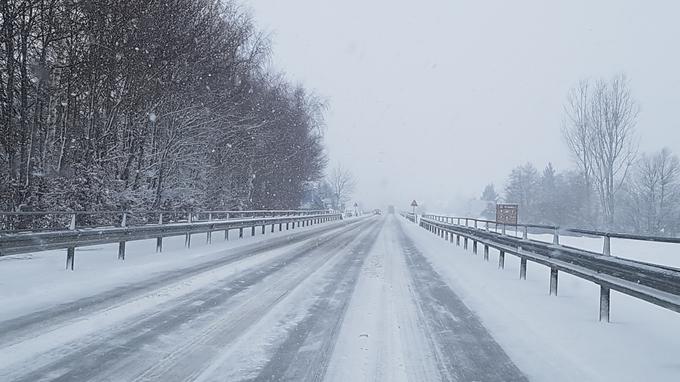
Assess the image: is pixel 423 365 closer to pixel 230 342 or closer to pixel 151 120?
pixel 230 342

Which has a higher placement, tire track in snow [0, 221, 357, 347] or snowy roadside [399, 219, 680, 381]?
snowy roadside [399, 219, 680, 381]

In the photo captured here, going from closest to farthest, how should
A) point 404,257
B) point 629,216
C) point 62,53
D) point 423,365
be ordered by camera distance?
point 423,365 < point 404,257 < point 62,53 < point 629,216

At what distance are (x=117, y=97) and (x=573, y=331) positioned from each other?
17.4m

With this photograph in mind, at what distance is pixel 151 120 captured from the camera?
2005cm

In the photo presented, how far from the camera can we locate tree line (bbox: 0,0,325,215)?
48.1ft

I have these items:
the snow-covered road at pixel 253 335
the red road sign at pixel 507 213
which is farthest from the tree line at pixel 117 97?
the red road sign at pixel 507 213

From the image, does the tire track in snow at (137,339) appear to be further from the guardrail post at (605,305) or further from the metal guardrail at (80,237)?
the guardrail post at (605,305)

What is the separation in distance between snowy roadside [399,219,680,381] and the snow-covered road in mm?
316

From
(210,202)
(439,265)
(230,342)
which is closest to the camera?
(230,342)

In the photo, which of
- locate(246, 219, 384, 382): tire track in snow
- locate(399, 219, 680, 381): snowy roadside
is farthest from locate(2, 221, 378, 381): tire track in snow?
locate(399, 219, 680, 381): snowy roadside

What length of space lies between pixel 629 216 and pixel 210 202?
171 ft

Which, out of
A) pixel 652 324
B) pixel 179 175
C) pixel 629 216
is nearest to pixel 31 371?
pixel 652 324

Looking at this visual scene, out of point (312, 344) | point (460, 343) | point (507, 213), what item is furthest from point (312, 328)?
point (507, 213)

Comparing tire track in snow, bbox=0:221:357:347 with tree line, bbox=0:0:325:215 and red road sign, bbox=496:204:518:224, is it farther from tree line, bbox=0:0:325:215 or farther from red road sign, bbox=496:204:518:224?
red road sign, bbox=496:204:518:224
